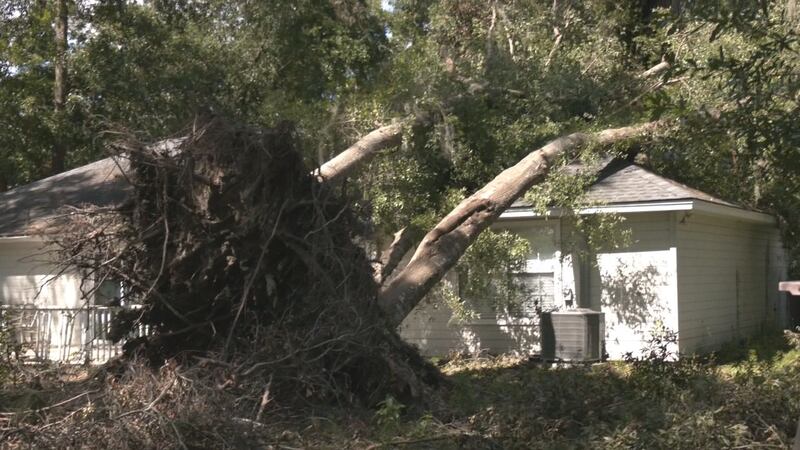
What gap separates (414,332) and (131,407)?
9.14 m

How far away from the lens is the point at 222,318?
31.1 ft

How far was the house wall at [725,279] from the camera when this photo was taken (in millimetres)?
15344

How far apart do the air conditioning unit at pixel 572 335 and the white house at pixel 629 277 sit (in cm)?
112

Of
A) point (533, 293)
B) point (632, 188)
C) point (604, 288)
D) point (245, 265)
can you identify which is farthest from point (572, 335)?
point (245, 265)

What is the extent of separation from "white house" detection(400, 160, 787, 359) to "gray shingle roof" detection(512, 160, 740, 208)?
17mm

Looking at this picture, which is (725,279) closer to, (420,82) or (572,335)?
(572,335)

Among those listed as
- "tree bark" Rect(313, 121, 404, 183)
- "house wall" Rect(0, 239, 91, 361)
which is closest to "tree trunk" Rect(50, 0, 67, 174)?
→ "house wall" Rect(0, 239, 91, 361)

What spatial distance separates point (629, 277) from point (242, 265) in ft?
26.2

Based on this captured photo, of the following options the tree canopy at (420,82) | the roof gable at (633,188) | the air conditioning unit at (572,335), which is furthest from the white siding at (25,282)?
the roof gable at (633,188)

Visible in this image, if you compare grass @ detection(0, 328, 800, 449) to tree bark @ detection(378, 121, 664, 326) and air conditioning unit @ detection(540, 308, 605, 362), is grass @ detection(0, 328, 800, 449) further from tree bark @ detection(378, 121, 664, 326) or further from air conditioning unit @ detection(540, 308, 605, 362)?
air conditioning unit @ detection(540, 308, 605, 362)

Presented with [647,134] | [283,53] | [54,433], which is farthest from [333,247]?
[283,53]

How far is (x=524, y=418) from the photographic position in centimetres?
819

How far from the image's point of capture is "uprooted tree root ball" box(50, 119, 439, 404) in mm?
8891

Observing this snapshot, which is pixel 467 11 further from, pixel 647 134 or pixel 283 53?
pixel 647 134
